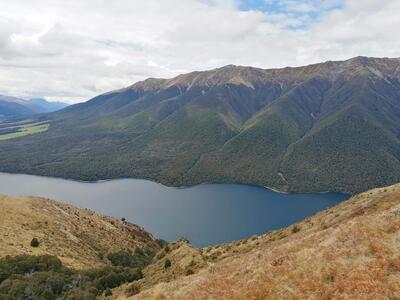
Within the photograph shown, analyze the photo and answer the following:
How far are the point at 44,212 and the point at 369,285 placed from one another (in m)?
104

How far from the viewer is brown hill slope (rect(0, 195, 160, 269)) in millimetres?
83438

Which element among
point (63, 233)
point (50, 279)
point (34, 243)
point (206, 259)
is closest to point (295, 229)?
point (206, 259)

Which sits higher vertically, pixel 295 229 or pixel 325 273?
pixel 325 273

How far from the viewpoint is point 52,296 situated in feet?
189

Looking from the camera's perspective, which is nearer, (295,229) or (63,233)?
(295,229)

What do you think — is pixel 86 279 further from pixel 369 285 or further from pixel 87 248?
pixel 369 285

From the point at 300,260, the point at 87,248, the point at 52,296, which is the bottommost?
the point at 87,248

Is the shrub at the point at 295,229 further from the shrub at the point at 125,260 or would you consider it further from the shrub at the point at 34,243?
the shrub at the point at 34,243

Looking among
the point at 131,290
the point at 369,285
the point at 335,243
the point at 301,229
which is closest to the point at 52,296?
→ the point at 131,290

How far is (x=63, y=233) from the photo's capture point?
9931 centimetres

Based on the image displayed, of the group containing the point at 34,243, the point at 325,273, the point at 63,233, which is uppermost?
the point at 325,273

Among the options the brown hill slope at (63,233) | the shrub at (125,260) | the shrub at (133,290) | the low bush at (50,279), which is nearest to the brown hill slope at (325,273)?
the shrub at (133,290)

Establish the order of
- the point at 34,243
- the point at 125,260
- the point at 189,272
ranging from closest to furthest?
the point at 189,272 < the point at 34,243 < the point at 125,260

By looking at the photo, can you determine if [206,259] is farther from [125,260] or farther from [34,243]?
[34,243]
